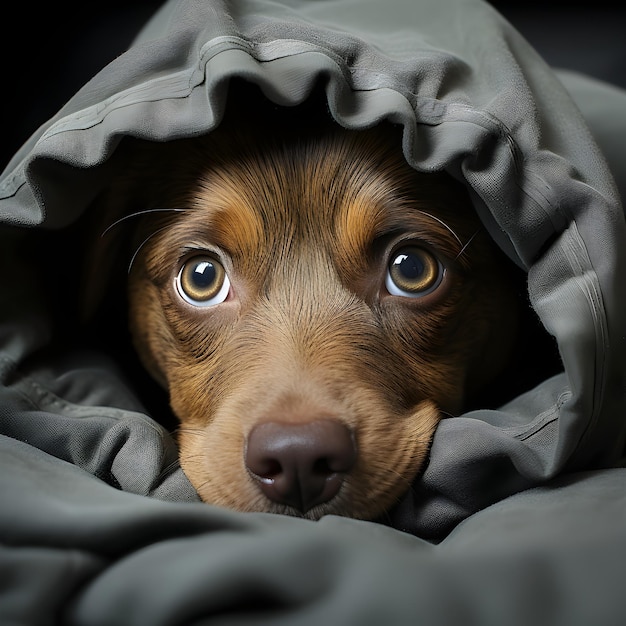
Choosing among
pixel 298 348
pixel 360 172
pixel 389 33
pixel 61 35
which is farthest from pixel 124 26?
pixel 298 348

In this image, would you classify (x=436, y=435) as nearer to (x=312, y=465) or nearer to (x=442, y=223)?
(x=312, y=465)

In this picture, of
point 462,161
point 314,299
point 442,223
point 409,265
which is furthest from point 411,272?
point 462,161

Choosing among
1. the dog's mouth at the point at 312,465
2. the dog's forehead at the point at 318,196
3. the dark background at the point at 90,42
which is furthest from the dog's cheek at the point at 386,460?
the dark background at the point at 90,42

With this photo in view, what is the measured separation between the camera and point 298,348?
179 cm

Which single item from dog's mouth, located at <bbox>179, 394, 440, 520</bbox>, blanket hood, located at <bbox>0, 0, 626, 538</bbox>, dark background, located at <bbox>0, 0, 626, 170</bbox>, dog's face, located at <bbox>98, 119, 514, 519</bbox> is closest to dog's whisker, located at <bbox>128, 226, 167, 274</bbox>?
dog's face, located at <bbox>98, 119, 514, 519</bbox>

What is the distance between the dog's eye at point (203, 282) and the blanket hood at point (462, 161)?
0.35m

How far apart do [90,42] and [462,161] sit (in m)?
2.49

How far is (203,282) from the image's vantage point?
6.66 feet

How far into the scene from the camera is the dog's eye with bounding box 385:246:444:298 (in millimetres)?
1973

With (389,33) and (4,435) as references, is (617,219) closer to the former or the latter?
(389,33)

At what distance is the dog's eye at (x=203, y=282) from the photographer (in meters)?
2.01

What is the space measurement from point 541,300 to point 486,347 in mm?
567

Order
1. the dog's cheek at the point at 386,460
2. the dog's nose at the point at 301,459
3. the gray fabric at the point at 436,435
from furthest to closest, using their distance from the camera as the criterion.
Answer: the dog's cheek at the point at 386,460 < the dog's nose at the point at 301,459 < the gray fabric at the point at 436,435

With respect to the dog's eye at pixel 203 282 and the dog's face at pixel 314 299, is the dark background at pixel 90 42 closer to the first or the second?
the dog's face at pixel 314 299
